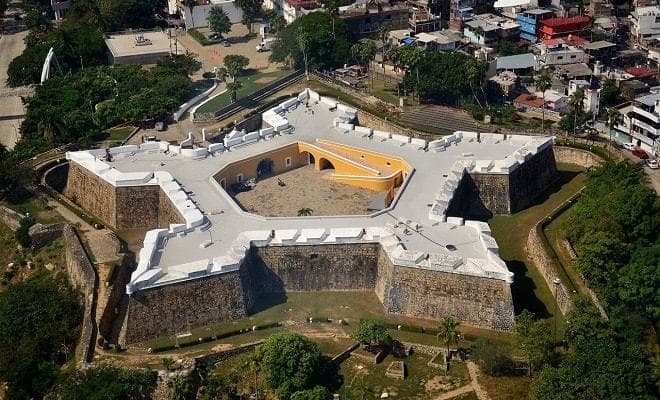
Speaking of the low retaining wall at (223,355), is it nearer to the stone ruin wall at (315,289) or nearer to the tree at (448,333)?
the stone ruin wall at (315,289)

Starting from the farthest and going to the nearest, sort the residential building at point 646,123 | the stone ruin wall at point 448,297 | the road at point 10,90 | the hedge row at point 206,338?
1. the road at point 10,90
2. the residential building at point 646,123
3. the stone ruin wall at point 448,297
4. the hedge row at point 206,338

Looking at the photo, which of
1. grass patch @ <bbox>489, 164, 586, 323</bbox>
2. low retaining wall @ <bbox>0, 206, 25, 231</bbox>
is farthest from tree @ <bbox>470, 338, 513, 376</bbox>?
low retaining wall @ <bbox>0, 206, 25, 231</bbox>

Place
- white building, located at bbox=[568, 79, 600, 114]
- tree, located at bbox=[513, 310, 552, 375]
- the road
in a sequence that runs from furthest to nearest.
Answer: the road
white building, located at bbox=[568, 79, 600, 114]
tree, located at bbox=[513, 310, 552, 375]

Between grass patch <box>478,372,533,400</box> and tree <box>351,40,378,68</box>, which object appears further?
tree <box>351,40,378,68</box>

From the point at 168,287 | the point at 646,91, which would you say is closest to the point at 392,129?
the point at 646,91

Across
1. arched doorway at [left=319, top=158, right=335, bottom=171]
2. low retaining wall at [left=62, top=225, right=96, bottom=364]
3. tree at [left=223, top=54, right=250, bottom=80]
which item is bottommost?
low retaining wall at [left=62, top=225, right=96, bottom=364]

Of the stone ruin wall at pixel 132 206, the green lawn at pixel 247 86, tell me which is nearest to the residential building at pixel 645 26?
the green lawn at pixel 247 86

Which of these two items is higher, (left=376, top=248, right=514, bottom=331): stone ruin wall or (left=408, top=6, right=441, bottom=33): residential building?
(left=408, top=6, right=441, bottom=33): residential building

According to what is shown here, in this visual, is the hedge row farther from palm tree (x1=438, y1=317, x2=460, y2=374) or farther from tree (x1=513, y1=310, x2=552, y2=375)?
tree (x1=513, y1=310, x2=552, y2=375)
